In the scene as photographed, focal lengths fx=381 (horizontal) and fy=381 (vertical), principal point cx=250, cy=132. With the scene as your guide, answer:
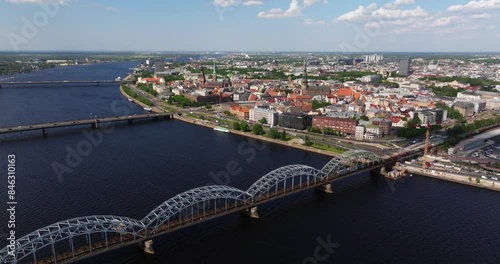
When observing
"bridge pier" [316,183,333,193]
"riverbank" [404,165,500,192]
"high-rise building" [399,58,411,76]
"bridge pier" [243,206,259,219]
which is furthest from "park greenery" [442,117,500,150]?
"high-rise building" [399,58,411,76]

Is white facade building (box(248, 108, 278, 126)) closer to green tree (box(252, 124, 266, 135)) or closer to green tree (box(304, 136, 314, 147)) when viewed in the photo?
green tree (box(252, 124, 266, 135))

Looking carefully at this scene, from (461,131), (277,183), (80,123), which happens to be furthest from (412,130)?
(80,123)

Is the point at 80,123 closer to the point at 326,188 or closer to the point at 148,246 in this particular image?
the point at 326,188

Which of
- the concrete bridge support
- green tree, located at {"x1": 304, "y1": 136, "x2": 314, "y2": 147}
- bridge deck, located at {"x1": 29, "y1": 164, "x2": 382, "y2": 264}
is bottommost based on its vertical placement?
the concrete bridge support

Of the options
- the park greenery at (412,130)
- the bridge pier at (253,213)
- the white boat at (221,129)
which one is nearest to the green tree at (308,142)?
the white boat at (221,129)

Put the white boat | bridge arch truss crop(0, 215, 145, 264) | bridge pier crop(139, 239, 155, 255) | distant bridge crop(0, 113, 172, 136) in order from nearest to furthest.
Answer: bridge arch truss crop(0, 215, 145, 264) → bridge pier crop(139, 239, 155, 255) → distant bridge crop(0, 113, 172, 136) → the white boat

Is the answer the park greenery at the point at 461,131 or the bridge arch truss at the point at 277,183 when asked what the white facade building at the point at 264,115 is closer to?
the park greenery at the point at 461,131

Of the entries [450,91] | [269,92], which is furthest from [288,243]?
[450,91]

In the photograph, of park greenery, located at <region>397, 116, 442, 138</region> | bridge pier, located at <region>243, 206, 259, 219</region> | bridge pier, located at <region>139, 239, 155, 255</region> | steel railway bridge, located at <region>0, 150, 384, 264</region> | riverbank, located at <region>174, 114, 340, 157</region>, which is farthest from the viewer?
park greenery, located at <region>397, 116, 442, 138</region>

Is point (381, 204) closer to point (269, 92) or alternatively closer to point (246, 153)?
point (246, 153)
